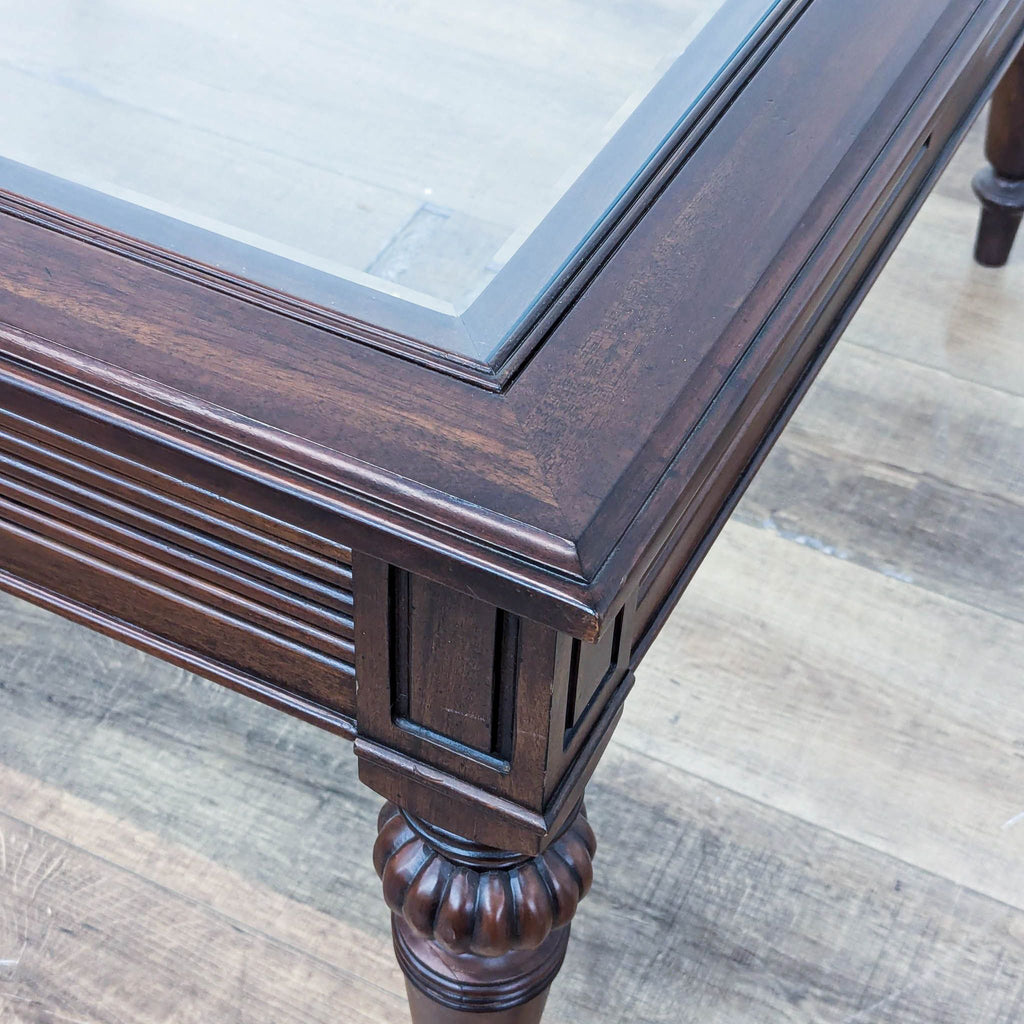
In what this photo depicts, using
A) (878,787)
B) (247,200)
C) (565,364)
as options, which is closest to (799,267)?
(565,364)

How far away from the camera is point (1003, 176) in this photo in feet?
3.80

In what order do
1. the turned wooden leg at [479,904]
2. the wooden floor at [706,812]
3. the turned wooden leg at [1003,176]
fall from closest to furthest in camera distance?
the turned wooden leg at [479,904] < the wooden floor at [706,812] < the turned wooden leg at [1003,176]

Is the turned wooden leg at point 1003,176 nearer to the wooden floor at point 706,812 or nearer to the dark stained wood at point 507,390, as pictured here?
the wooden floor at point 706,812

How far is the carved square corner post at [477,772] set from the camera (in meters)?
0.46

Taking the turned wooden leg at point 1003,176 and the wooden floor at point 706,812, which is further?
the turned wooden leg at point 1003,176

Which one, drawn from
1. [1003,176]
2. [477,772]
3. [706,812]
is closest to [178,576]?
[477,772]

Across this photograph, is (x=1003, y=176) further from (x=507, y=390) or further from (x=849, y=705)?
(x=507, y=390)

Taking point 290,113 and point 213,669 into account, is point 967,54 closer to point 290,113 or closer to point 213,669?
point 290,113

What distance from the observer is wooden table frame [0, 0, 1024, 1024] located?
0.43 meters

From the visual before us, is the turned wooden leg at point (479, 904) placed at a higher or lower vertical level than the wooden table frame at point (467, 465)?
lower

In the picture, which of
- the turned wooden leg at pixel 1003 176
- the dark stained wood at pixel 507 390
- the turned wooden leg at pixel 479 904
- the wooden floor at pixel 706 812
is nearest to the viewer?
the dark stained wood at pixel 507 390

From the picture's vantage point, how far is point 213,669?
1.87 feet

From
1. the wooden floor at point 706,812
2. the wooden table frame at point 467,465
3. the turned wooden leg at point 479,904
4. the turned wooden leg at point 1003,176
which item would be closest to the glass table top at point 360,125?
the wooden table frame at point 467,465

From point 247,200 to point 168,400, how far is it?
128 mm
